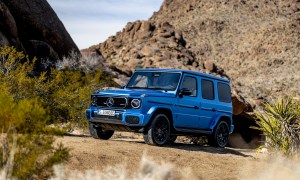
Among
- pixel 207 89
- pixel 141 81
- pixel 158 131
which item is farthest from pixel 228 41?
pixel 158 131

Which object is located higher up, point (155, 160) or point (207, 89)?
point (207, 89)

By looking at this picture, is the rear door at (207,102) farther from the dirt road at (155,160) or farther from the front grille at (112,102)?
the front grille at (112,102)

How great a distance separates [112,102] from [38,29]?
1706 centimetres

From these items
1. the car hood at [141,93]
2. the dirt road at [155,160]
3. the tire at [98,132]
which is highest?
the car hood at [141,93]

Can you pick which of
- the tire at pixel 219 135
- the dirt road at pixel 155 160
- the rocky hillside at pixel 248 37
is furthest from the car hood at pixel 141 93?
the rocky hillside at pixel 248 37

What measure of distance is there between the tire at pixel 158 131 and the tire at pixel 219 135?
2324mm

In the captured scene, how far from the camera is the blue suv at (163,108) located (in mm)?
10859

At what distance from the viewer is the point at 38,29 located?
1063 inches

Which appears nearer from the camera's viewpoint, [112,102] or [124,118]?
[124,118]

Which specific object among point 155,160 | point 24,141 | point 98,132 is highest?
point 24,141

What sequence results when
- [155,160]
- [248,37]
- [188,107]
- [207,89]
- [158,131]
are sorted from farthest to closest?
[248,37] → [207,89] → [188,107] → [158,131] → [155,160]

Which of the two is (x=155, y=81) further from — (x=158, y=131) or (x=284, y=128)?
(x=284, y=128)

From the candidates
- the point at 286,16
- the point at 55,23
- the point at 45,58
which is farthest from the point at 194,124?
the point at 286,16

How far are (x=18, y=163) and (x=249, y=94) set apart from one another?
33.9 meters
